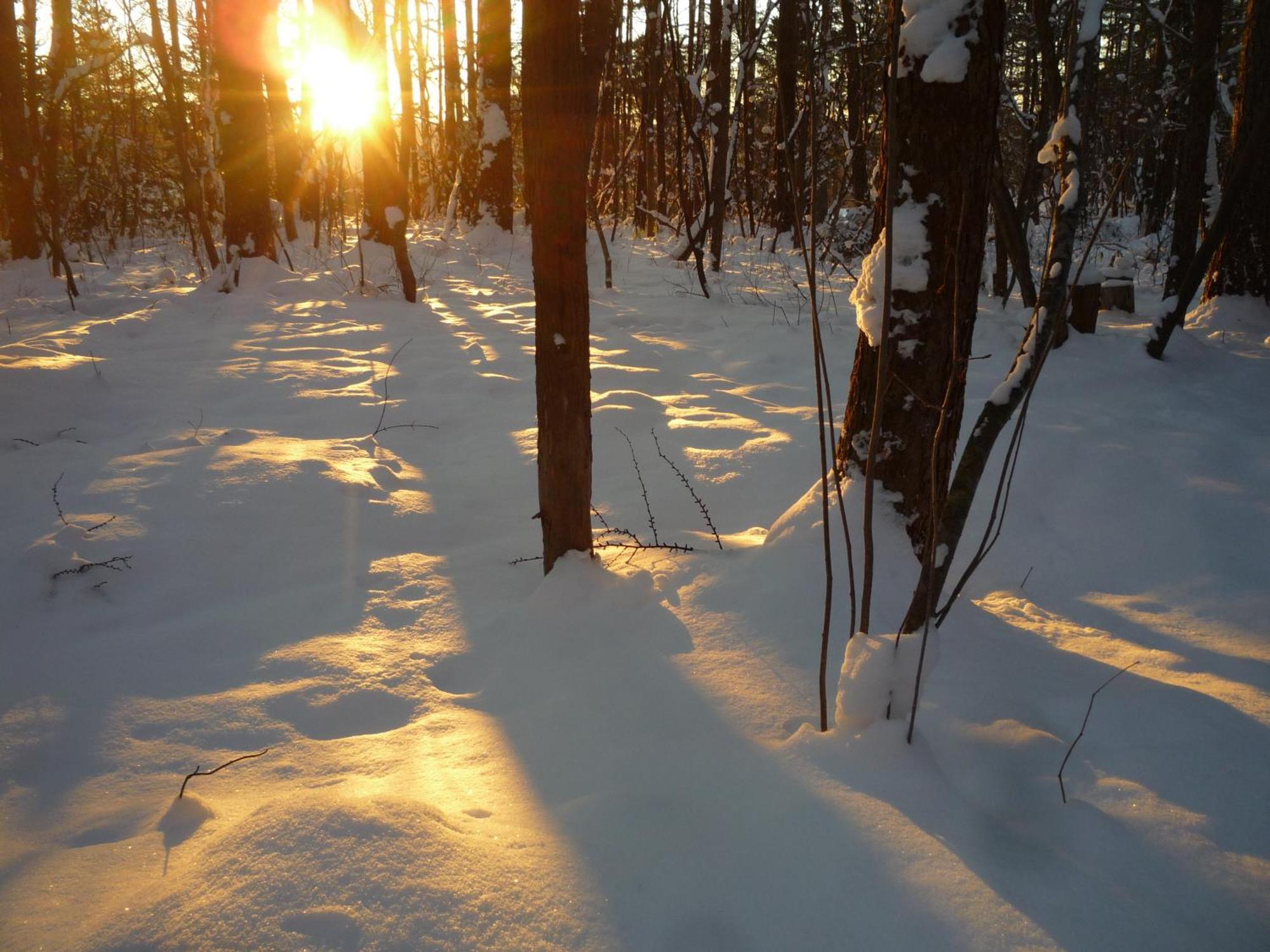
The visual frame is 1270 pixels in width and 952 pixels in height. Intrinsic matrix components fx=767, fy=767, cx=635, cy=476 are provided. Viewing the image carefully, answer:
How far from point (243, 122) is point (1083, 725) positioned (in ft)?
26.7

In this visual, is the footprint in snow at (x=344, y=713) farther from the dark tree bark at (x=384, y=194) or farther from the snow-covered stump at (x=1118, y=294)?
the snow-covered stump at (x=1118, y=294)

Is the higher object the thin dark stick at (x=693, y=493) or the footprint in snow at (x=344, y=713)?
the thin dark stick at (x=693, y=493)

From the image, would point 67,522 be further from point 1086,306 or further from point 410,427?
point 1086,306

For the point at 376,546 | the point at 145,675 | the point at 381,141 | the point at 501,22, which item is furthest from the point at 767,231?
the point at 145,675

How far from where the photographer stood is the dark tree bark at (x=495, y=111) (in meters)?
9.55

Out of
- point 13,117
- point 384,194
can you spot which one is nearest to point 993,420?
point 384,194

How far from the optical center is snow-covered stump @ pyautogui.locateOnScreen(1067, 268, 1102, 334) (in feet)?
17.2

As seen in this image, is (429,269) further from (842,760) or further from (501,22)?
(842,760)

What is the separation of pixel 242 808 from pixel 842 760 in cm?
117

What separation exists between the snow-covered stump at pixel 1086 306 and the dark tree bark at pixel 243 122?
7019 millimetres

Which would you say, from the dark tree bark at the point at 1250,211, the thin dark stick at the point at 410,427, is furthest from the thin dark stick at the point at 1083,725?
the dark tree bark at the point at 1250,211

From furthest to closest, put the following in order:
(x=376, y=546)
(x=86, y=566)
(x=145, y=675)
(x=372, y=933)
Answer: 1. (x=376, y=546)
2. (x=86, y=566)
3. (x=145, y=675)
4. (x=372, y=933)

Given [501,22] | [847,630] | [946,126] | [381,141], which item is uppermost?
[501,22]

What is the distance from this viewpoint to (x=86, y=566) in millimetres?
2465
